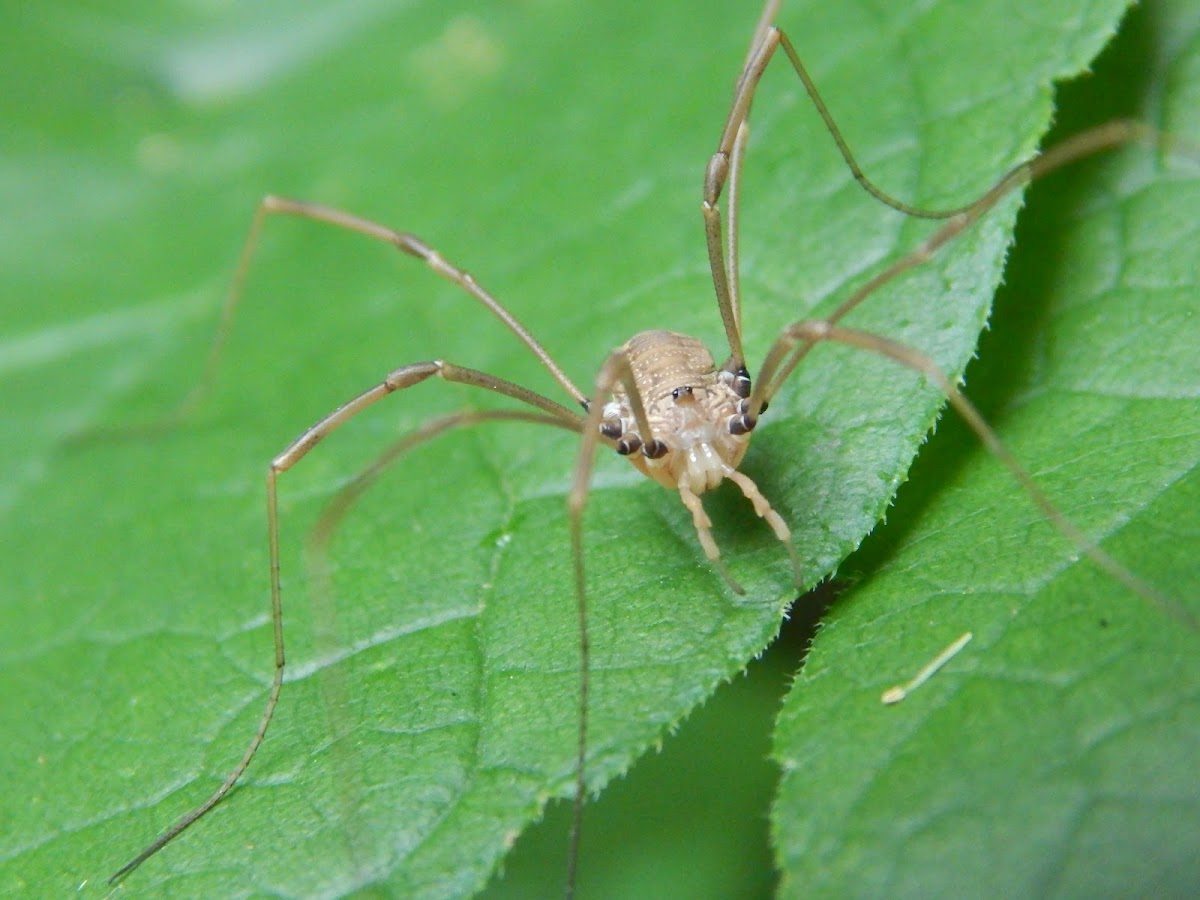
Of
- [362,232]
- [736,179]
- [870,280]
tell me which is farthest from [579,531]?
[362,232]

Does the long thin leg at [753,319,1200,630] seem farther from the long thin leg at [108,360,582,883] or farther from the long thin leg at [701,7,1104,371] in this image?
the long thin leg at [108,360,582,883]

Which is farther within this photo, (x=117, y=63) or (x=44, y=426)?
(x=117, y=63)

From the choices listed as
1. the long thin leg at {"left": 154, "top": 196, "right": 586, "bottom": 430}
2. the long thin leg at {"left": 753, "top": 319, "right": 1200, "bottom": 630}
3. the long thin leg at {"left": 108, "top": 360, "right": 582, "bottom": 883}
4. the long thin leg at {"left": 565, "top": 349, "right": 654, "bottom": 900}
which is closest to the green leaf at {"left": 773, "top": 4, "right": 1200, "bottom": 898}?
the long thin leg at {"left": 753, "top": 319, "right": 1200, "bottom": 630}

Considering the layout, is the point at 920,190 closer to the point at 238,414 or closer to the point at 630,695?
the point at 630,695

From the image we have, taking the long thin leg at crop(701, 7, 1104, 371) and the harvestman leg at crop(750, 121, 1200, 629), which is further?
the long thin leg at crop(701, 7, 1104, 371)

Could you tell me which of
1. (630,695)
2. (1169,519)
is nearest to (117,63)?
(630,695)

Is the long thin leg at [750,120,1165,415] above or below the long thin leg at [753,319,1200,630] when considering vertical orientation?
above

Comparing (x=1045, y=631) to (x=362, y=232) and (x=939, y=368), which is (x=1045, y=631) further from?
(x=362, y=232)

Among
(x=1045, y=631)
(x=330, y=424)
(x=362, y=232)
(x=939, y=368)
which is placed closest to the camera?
(x=1045, y=631)
